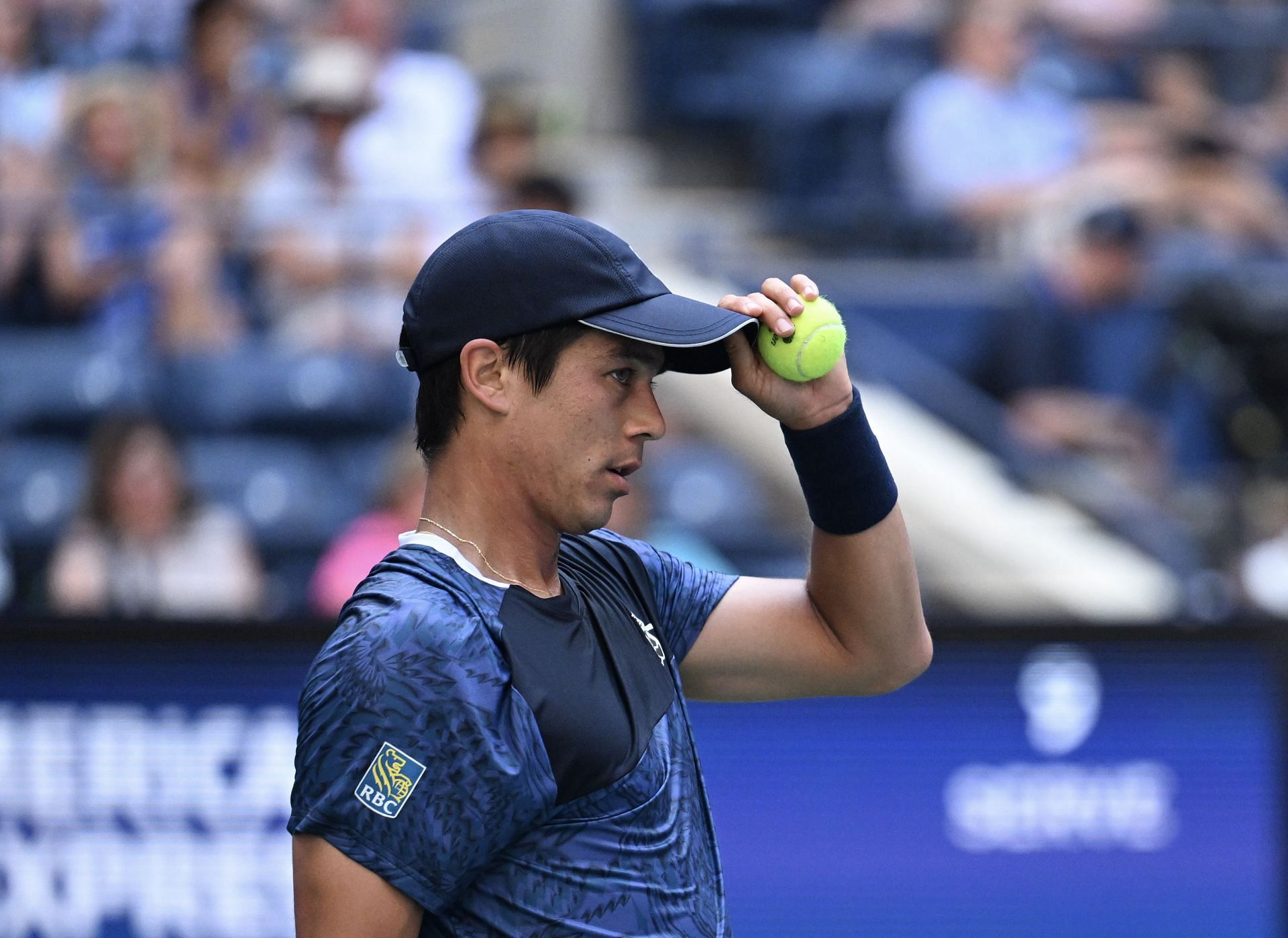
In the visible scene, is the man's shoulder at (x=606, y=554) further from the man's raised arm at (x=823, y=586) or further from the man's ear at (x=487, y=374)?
the man's ear at (x=487, y=374)

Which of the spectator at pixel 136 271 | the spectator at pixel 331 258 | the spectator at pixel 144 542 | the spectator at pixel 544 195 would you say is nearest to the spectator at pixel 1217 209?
the spectator at pixel 544 195

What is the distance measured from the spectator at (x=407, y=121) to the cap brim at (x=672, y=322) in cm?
465

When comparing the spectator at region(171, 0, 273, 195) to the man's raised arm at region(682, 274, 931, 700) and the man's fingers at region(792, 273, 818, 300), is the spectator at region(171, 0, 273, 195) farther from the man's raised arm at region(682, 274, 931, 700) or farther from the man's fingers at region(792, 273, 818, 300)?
the man's fingers at region(792, 273, 818, 300)

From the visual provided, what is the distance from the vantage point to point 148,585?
195 inches

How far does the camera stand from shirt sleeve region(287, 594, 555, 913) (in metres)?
1.60

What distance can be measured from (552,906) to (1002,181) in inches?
234

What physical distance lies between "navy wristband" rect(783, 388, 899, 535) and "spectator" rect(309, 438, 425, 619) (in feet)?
9.20

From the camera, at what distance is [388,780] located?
1603 millimetres

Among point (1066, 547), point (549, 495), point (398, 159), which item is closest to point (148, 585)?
point (398, 159)

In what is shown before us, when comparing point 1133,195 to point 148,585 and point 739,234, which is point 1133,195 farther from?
point 148,585

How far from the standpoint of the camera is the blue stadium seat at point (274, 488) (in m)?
5.46

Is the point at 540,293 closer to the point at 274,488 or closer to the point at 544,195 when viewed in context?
the point at 274,488

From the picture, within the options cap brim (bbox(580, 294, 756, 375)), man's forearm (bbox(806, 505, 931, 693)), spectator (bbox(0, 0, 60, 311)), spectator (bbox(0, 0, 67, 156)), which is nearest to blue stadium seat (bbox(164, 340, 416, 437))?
spectator (bbox(0, 0, 60, 311))

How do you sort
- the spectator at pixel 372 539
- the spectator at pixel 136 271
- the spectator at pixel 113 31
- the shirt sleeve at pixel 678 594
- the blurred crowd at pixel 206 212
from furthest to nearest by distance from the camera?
the spectator at pixel 113 31
the spectator at pixel 136 271
the blurred crowd at pixel 206 212
the spectator at pixel 372 539
the shirt sleeve at pixel 678 594
